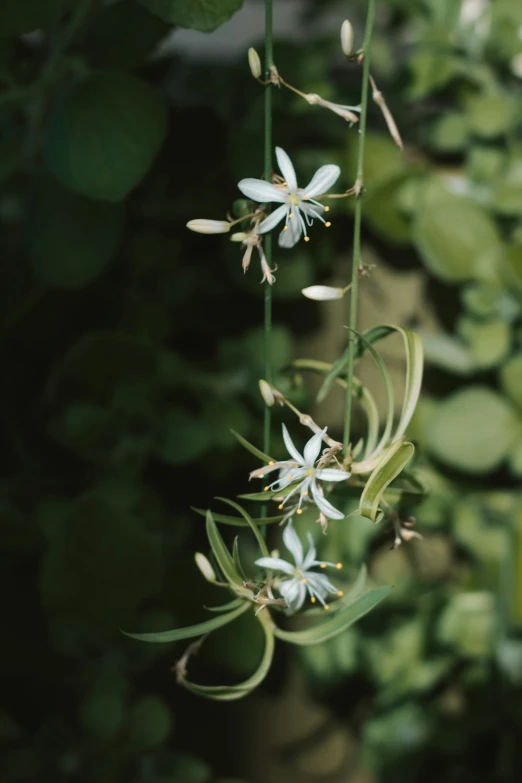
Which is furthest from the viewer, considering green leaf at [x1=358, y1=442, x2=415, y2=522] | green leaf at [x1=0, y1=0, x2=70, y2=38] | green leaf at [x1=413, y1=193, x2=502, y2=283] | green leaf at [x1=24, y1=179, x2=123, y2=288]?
green leaf at [x1=413, y1=193, x2=502, y2=283]

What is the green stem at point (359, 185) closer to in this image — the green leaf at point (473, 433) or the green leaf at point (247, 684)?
the green leaf at point (247, 684)

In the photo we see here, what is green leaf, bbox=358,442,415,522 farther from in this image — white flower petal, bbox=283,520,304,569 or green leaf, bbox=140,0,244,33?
green leaf, bbox=140,0,244,33

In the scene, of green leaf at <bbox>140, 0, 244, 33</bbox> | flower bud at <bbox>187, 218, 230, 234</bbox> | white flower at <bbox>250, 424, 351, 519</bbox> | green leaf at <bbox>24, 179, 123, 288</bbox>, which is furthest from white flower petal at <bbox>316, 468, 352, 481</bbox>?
green leaf at <bbox>24, 179, 123, 288</bbox>

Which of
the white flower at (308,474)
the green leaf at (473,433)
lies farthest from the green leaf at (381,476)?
the green leaf at (473,433)

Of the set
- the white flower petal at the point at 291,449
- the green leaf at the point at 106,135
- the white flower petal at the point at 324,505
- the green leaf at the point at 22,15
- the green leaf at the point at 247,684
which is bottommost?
the green leaf at the point at 247,684

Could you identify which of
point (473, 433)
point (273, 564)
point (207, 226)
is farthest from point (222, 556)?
point (473, 433)
